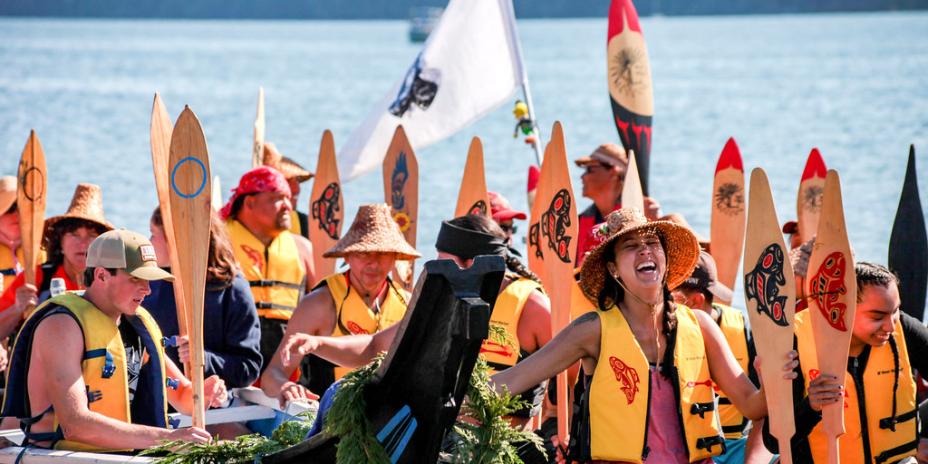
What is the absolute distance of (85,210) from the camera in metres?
6.07

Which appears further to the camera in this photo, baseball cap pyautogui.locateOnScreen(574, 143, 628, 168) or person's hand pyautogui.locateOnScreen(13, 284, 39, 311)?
baseball cap pyautogui.locateOnScreen(574, 143, 628, 168)

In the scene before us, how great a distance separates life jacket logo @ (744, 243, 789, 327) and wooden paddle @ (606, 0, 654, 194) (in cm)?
323

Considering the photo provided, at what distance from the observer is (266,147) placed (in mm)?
8320

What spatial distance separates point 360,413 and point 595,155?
12.6ft

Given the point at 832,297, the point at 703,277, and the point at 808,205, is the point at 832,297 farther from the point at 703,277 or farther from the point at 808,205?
the point at 808,205

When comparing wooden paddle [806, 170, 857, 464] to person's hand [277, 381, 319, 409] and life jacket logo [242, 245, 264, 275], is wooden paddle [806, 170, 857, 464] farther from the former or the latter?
life jacket logo [242, 245, 264, 275]

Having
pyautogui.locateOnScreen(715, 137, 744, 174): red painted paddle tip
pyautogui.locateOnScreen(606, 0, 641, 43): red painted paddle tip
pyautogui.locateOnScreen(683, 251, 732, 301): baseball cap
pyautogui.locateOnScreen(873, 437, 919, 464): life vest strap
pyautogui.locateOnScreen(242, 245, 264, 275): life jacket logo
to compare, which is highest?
pyautogui.locateOnScreen(606, 0, 641, 43): red painted paddle tip

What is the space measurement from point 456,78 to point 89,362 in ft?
15.3

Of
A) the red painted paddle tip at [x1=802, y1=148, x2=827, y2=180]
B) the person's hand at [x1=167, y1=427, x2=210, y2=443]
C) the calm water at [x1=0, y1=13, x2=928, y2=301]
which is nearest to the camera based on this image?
the person's hand at [x1=167, y1=427, x2=210, y2=443]

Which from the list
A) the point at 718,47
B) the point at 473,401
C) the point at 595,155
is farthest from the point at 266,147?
the point at 718,47

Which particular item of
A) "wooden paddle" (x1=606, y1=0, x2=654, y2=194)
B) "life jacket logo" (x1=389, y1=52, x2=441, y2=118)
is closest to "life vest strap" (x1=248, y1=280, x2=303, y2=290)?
"wooden paddle" (x1=606, y1=0, x2=654, y2=194)

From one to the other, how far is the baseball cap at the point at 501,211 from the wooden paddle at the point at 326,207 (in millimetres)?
816

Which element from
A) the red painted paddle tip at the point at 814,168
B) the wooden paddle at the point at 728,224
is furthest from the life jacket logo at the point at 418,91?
the red painted paddle tip at the point at 814,168

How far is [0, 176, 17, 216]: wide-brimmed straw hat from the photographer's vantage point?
262 inches
